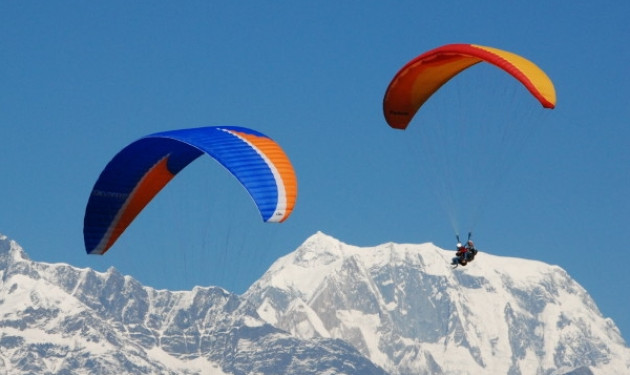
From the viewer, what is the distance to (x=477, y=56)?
223ft

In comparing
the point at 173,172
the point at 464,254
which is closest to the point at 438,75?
the point at 464,254

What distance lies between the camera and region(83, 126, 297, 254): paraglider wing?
224 feet

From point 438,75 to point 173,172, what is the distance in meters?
14.2

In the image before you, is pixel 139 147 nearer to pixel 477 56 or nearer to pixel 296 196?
pixel 296 196

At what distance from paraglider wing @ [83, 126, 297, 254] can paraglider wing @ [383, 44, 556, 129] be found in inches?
265

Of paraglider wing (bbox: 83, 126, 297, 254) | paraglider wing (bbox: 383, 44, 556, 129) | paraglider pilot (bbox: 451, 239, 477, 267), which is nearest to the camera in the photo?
paraglider wing (bbox: 383, 44, 556, 129)

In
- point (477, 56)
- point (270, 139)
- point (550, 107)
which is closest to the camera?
point (550, 107)

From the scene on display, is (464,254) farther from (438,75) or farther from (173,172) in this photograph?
(173,172)

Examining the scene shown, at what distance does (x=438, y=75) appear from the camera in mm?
75062

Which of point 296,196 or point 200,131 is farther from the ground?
point 200,131

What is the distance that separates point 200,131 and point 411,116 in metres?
10.6

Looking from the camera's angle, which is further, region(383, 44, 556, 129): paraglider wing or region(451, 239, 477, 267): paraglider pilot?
region(451, 239, 477, 267): paraglider pilot

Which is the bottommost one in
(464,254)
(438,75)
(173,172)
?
(464,254)

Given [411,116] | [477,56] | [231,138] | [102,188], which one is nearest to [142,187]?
[102,188]
